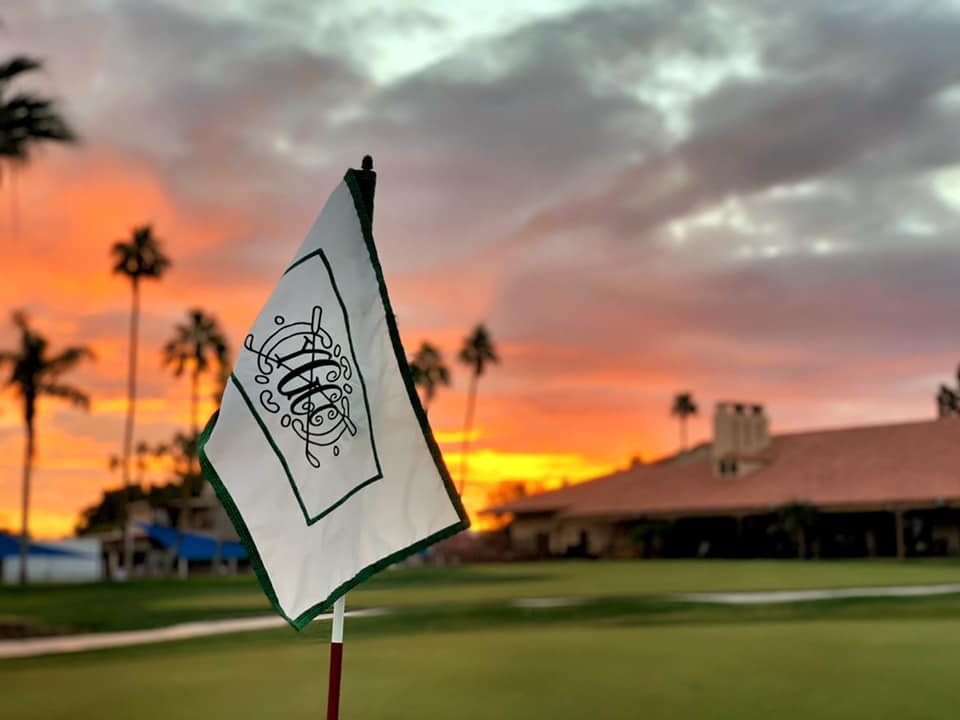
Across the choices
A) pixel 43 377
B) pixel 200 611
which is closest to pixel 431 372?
pixel 43 377

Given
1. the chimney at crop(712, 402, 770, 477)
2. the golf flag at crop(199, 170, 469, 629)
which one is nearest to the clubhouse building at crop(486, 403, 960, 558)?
the chimney at crop(712, 402, 770, 477)

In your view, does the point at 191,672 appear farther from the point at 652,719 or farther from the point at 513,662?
the point at 652,719

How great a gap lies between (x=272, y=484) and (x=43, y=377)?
5565 cm

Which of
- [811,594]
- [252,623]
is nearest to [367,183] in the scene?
[252,623]

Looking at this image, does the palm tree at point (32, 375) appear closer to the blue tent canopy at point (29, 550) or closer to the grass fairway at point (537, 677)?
the blue tent canopy at point (29, 550)

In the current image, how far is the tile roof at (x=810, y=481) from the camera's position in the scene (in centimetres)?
5375

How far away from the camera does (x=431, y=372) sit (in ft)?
280

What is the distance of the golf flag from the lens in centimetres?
545

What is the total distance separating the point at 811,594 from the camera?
3123 cm

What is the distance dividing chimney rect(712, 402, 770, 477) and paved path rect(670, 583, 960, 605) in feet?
101

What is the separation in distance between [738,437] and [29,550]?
129 ft

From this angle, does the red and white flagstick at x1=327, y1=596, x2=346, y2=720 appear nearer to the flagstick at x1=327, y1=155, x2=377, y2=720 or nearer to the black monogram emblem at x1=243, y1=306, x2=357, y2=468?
the flagstick at x1=327, y1=155, x2=377, y2=720

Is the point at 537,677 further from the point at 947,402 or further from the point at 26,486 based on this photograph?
the point at 947,402

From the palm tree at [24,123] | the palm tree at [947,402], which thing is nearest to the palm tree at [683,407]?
the palm tree at [947,402]
